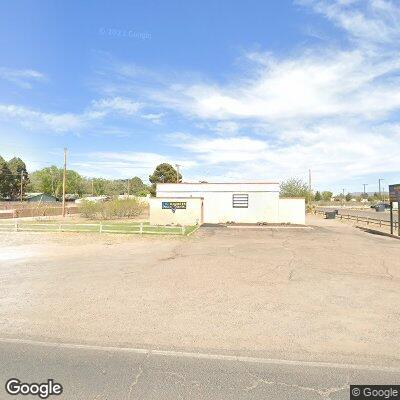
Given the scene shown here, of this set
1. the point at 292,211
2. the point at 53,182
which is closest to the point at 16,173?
the point at 53,182

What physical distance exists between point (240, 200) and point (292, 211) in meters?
5.28

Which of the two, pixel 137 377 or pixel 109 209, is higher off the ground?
pixel 109 209

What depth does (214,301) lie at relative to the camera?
6.96 meters

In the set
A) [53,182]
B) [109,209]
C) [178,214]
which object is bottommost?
[178,214]

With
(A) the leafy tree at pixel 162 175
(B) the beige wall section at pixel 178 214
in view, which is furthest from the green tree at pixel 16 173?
(B) the beige wall section at pixel 178 214

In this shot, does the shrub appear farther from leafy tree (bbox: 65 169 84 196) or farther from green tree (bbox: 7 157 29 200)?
leafy tree (bbox: 65 169 84 196)

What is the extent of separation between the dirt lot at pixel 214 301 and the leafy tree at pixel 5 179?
73.0 metres

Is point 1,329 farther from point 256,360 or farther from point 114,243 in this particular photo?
point 114,243

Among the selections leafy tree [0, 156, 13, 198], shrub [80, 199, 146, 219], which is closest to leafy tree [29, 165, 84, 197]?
leafy tree [0, 156, 13, 198]

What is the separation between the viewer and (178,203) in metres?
29.3

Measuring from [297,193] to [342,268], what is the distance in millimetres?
48891

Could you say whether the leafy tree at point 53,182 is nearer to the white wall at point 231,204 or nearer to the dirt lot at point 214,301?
the white wall at point 231,204

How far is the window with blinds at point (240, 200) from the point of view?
31641mm

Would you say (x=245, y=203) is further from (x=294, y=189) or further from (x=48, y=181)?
(x=48, y=181)
